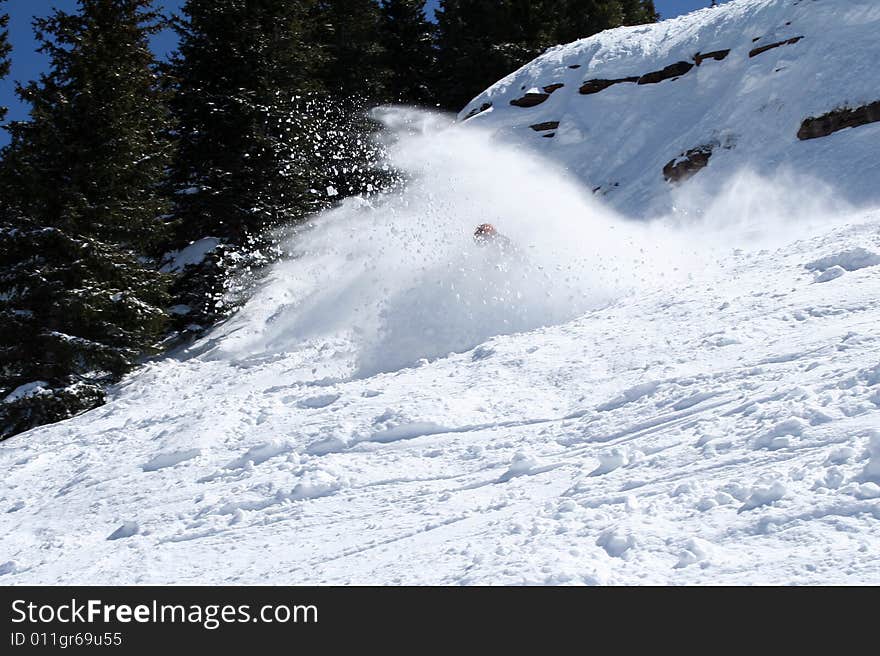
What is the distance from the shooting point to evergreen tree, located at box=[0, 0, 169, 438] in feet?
39.8

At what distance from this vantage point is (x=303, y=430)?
786 centimetres

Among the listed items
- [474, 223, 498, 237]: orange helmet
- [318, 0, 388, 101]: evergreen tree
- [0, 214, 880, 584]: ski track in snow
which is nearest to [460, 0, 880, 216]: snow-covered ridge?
[474, 223, 498, 237]: orange helmet

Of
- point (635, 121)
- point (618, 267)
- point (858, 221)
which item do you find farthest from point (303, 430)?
point (635, 121)

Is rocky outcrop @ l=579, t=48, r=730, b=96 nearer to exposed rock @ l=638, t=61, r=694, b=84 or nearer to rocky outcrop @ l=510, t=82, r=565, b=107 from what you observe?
exposed rock @ l=638, t=61, r=694, b=84

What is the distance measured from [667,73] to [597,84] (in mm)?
2014

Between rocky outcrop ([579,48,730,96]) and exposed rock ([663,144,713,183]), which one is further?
rocky outcrop ([579,48,730,96])

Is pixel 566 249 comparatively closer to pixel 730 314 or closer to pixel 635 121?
pixel 730 314

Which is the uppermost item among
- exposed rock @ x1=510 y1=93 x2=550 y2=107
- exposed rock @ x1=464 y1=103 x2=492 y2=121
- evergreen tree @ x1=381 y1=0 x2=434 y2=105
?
evergreen tree @ x1=381 y1=0 x2=434 y2=105

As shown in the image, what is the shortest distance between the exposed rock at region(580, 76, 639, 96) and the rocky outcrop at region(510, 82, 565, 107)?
0.96m

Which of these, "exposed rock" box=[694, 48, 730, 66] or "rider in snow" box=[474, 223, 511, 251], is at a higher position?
"exposed rock" box=[694, 48, 730, 66]

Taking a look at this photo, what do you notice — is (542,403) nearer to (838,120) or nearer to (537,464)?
(537,464)

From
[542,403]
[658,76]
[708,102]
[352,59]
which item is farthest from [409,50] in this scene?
[542,403]

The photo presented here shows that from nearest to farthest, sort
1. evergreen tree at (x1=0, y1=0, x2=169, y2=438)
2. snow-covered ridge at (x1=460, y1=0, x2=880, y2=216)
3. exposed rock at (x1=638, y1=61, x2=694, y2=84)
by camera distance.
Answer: evergreen tree at (x1=0, y1=0, x2=169, y2=438), snow-covered ridge at (x1=460, y1=0, x2=880, y2=216), exposed rock at (x1=638, y1=61, x2=694, y2=84)

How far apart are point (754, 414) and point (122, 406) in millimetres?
9356
